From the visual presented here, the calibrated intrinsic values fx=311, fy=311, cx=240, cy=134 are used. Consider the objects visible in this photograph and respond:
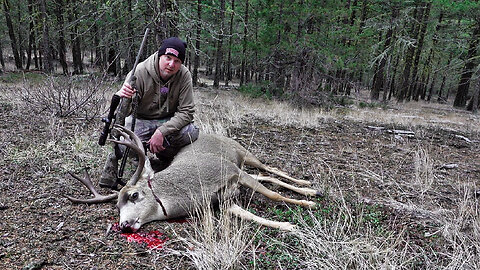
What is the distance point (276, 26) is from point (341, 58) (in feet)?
8.86

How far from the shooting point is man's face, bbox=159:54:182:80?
3.68 meters

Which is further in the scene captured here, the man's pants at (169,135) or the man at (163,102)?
the man's pants at (169,135)

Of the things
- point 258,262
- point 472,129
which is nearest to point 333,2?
point 472,129

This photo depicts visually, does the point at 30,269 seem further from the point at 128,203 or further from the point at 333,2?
the point at 333,2

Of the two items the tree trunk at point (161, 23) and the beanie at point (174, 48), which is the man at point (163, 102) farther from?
the tree trunk at point (161, 23)

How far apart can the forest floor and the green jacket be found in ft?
3.76

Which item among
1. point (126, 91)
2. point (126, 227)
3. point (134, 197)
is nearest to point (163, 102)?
point (126, 91)

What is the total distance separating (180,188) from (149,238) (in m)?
0.70

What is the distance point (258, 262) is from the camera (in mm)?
2549

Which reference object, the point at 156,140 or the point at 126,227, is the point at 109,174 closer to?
the point at 156,140

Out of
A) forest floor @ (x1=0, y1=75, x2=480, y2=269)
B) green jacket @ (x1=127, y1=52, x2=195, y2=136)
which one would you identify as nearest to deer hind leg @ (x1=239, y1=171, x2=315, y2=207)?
forest floor @ (x1=0, y1=75, x2=480, y2=269)

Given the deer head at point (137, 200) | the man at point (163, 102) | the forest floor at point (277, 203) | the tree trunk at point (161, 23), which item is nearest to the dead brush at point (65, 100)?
the forest floor at point (277, 203)

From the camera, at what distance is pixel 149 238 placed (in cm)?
284

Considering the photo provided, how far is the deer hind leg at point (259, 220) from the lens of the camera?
310cm
